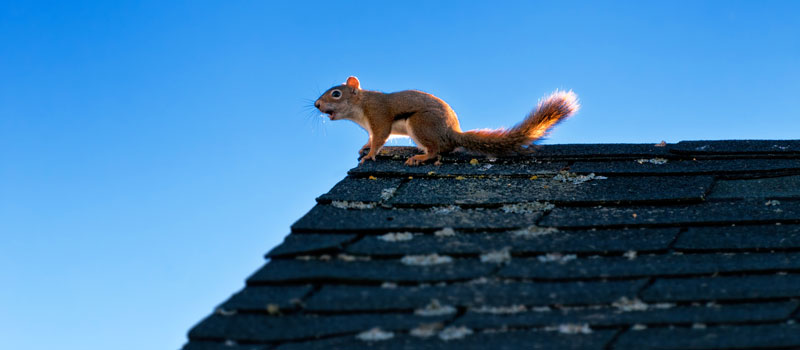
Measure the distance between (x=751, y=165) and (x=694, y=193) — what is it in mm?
648

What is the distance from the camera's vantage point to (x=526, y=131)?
3.83 metres

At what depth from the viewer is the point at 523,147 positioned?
149 inches

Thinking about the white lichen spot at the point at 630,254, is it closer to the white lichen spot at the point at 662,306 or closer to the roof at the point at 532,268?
the roof at the point at 532,268

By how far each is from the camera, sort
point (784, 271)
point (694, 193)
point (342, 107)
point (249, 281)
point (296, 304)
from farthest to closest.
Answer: point (342, 107) → point (694, 193) → point (784, 271) → point (249, 281) → point (296, 304)

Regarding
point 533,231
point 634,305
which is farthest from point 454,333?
point 533,231

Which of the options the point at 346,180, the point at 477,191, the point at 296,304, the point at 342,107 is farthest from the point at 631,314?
the point at 342,107

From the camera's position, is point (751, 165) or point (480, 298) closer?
point (480, 298)

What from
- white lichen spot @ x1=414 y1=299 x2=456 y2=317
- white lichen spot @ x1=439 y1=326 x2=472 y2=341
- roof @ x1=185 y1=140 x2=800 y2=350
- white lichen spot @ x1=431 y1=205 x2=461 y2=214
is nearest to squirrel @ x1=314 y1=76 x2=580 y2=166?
roof @ x1=185 y1=140 x2=800 y2=350

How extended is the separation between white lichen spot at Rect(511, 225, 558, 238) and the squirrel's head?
111 inches

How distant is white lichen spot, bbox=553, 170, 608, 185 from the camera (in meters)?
2.97

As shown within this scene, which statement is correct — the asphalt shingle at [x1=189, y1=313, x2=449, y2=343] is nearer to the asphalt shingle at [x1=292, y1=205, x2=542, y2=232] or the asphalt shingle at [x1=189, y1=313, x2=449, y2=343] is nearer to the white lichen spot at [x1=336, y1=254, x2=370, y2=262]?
the white lichen spot at [x1=336, y1=254, x2=370, y2=262]

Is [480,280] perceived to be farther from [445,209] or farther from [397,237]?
[445,209]

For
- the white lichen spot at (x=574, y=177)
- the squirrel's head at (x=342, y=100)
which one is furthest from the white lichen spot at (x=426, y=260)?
the squirrel's head at (x=342, y=100)

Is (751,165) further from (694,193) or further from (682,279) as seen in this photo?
(682,279)
